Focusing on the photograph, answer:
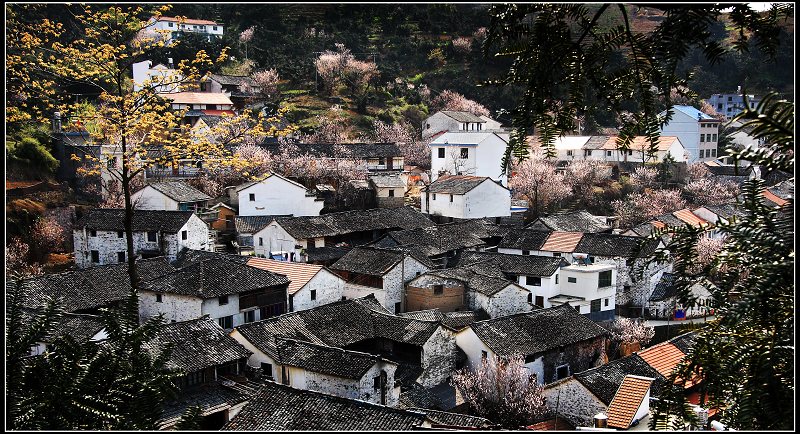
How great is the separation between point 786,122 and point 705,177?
44.7 m

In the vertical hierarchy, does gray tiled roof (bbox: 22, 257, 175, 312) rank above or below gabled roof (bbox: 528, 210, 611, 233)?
below

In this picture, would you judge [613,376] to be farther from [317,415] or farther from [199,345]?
[199,345]

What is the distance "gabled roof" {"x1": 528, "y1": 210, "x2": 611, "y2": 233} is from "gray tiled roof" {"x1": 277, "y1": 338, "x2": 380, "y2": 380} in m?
16.4

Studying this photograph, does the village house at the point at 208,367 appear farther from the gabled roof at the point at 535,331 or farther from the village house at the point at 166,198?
the village house at the point at 166,198

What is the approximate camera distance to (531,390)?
16.8 m

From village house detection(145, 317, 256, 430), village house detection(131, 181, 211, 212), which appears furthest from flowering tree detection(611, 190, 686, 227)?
village house detection(145, 317, 256, 430)

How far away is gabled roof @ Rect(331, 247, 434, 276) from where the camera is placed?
24.5m

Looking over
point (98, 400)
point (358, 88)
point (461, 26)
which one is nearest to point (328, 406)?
point (98, 400)

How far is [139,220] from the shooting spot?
2666 centimetres

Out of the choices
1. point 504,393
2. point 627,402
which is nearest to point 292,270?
point 504,393

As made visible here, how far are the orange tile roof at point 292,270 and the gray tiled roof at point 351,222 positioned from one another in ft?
10.4

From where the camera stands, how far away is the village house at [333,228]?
27.9 meters

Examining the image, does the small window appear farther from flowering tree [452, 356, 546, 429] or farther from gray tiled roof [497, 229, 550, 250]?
gray tiled roof [497, 229, 550, 250]

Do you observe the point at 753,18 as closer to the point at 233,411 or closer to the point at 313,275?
the point at 233,411
